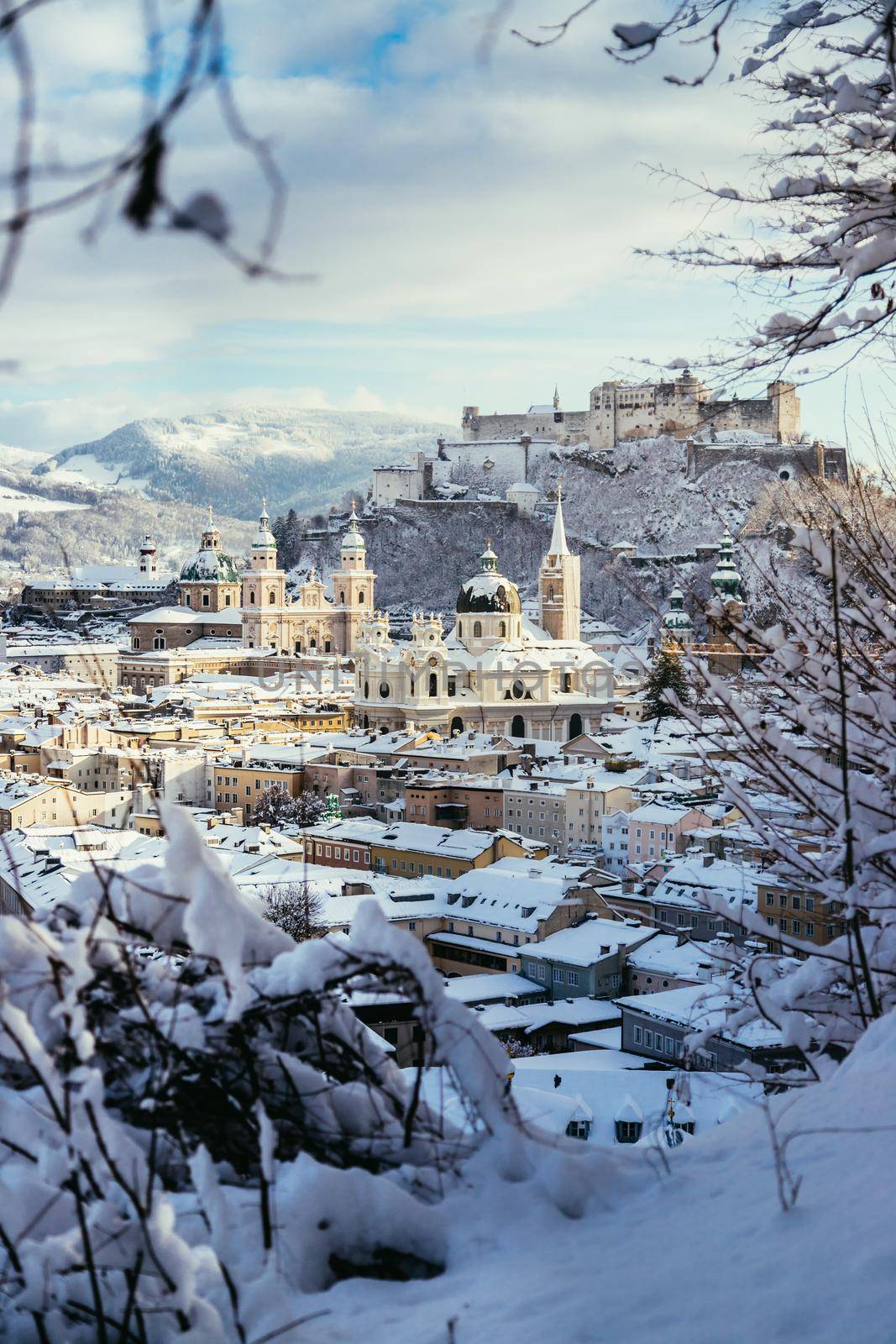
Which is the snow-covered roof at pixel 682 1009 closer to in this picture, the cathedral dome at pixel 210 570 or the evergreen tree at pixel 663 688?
the evergreen tree at pixel 663 688

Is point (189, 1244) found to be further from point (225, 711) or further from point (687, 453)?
point (687, 453)

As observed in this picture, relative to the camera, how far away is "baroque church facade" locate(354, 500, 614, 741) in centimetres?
3828

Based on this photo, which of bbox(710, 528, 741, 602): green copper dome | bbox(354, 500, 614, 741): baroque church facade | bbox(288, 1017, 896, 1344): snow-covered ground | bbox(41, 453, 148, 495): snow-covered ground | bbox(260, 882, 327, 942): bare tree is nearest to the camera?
bbox(288, 1017, 896, 1344): snow-covered ground

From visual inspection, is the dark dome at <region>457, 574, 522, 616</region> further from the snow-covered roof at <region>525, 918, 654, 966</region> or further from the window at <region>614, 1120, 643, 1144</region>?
the window at <region>614, 1120, 643, 1144</region>

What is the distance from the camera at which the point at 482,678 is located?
39094 millimetres

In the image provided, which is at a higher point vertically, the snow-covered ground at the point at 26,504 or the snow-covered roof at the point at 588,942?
the snow-covered ground at the point at 26,504

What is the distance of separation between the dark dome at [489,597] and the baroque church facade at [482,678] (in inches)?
0.9

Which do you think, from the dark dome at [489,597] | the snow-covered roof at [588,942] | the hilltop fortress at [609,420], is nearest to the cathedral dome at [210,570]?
the hilltop fortress at [609,420]

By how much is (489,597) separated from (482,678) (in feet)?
10.7

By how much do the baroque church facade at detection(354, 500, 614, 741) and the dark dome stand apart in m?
0.02

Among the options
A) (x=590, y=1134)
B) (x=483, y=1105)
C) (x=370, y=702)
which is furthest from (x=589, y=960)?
(x=370, y=702)

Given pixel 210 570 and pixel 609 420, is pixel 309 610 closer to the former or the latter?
pixel 210 570

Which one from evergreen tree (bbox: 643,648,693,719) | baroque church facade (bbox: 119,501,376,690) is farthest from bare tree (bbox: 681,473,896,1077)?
baroque church facade (bbox: 119,501,376,690)

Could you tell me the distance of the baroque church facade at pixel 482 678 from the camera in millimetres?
38281
